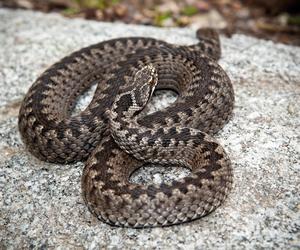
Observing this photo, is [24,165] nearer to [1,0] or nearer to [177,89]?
[177,89]

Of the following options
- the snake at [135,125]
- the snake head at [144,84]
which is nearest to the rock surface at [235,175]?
the snake at [135,125]

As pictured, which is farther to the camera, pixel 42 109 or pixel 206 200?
pixel 42 109

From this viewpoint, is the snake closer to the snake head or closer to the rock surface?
the snake head

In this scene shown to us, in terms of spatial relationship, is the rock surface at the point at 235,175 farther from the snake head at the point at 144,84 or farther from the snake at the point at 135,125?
the snake head at the point at 144,84

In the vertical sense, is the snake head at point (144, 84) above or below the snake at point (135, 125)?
above

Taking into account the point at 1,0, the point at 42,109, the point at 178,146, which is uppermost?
the point at 178,146

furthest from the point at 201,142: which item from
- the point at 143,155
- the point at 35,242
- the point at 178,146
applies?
the point at 35,242
